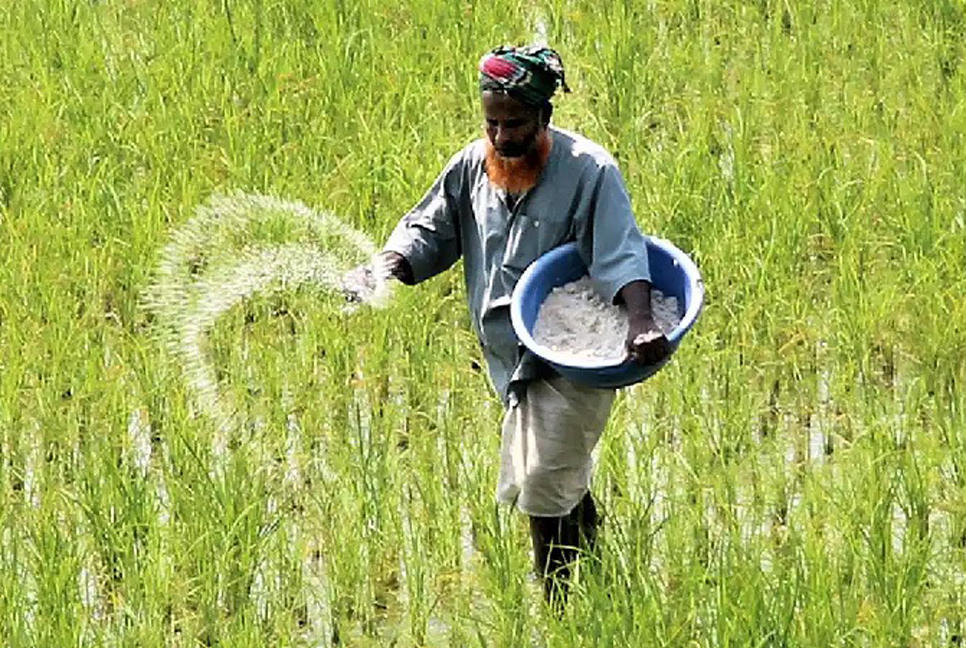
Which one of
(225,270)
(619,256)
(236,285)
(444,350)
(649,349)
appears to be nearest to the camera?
(649,349)

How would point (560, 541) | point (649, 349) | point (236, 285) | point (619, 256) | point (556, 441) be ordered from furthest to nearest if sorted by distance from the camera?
point (236, 285) → point (560, 541) → point (556, 441) → point (619, 256) → point (649, 349)

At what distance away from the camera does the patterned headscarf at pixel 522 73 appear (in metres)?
3.44

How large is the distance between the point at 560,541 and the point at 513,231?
56 cm

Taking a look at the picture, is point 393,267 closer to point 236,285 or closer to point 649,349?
point 649,349

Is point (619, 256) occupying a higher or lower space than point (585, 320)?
higher

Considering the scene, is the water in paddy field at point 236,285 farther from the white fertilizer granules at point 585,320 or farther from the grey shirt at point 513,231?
the white fertilizer granules at point 585,320

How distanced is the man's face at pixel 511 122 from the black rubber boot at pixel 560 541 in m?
0.66

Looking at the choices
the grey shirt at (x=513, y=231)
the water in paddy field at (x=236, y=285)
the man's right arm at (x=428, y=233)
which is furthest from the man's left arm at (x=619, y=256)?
the water in paddy field at (x=236, y=285)

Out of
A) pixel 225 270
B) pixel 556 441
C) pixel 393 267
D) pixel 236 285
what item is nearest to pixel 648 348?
pixel 556 441

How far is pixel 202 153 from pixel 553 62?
6.49 feet

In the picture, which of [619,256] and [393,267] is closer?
[619,256]

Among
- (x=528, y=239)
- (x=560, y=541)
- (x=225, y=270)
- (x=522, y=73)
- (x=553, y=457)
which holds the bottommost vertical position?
(x=560, y=541)

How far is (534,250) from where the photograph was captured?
142 inches

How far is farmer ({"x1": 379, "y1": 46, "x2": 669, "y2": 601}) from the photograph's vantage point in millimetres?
3469
